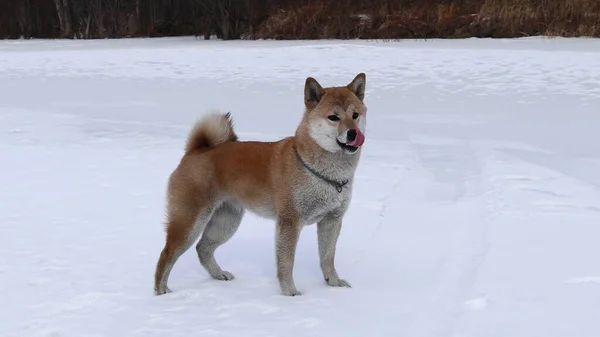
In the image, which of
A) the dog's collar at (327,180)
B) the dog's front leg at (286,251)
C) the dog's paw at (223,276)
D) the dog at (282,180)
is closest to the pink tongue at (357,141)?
the dog at (282,180)

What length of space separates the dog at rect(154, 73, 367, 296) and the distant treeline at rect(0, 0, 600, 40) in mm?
16519

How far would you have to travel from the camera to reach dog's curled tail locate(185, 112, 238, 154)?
14.1 ft

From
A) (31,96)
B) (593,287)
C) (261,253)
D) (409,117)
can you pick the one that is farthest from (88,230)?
(31,96)

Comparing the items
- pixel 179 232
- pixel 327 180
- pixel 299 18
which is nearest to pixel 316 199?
pixel 327 180

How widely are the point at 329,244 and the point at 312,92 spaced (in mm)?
907

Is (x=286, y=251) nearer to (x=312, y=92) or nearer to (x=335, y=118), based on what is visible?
(x=335, y=118)

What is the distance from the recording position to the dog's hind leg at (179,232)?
4.07 metres

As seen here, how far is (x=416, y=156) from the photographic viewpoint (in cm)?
832

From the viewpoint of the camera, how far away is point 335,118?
3.87 metres

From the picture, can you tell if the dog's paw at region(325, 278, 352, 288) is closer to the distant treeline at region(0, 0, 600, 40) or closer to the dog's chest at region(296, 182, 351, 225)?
the dog's chest at region(296, 182, 351, 225)

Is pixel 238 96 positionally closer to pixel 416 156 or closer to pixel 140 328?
pixel 416 156

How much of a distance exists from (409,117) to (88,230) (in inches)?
259

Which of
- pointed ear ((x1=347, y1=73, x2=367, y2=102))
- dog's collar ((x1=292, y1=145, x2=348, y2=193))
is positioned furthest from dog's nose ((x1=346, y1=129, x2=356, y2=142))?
pointed ear ((x1=347, y1=73, x2=367, y2=102))

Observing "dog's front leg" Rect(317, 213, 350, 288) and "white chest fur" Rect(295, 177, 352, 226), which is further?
"dog's front leg" Rect(317, 213, 350, 288)
